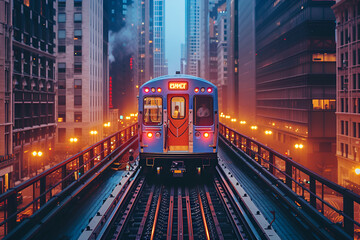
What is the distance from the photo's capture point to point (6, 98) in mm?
31656

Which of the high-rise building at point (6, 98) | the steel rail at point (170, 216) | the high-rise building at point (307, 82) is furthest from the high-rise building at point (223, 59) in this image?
the steel rail at point (170, 216)

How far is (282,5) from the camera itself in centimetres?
5881

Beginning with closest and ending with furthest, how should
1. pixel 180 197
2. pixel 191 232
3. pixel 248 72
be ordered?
1. pixel 191 232
2. pixel 180 197
3. pixel 248 72

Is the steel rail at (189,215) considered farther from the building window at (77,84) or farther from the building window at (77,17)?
the building window at (77,17)

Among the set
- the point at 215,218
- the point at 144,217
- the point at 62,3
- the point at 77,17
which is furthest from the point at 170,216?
the point at 62,3

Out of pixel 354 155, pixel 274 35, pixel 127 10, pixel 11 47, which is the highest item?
pixel 127 10

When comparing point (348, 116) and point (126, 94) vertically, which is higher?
point (126, 94)

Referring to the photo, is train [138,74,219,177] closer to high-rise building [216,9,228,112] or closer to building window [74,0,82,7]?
building window [74,0,82,7]

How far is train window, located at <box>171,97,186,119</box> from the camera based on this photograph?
11852 mm

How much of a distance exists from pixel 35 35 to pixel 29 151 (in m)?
15.3

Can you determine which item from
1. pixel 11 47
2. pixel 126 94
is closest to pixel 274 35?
pixel 11 47

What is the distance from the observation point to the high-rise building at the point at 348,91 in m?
38.9

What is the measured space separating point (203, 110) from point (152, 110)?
2.02 metres

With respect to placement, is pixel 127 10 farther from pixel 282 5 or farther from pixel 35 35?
pixel 35 35
